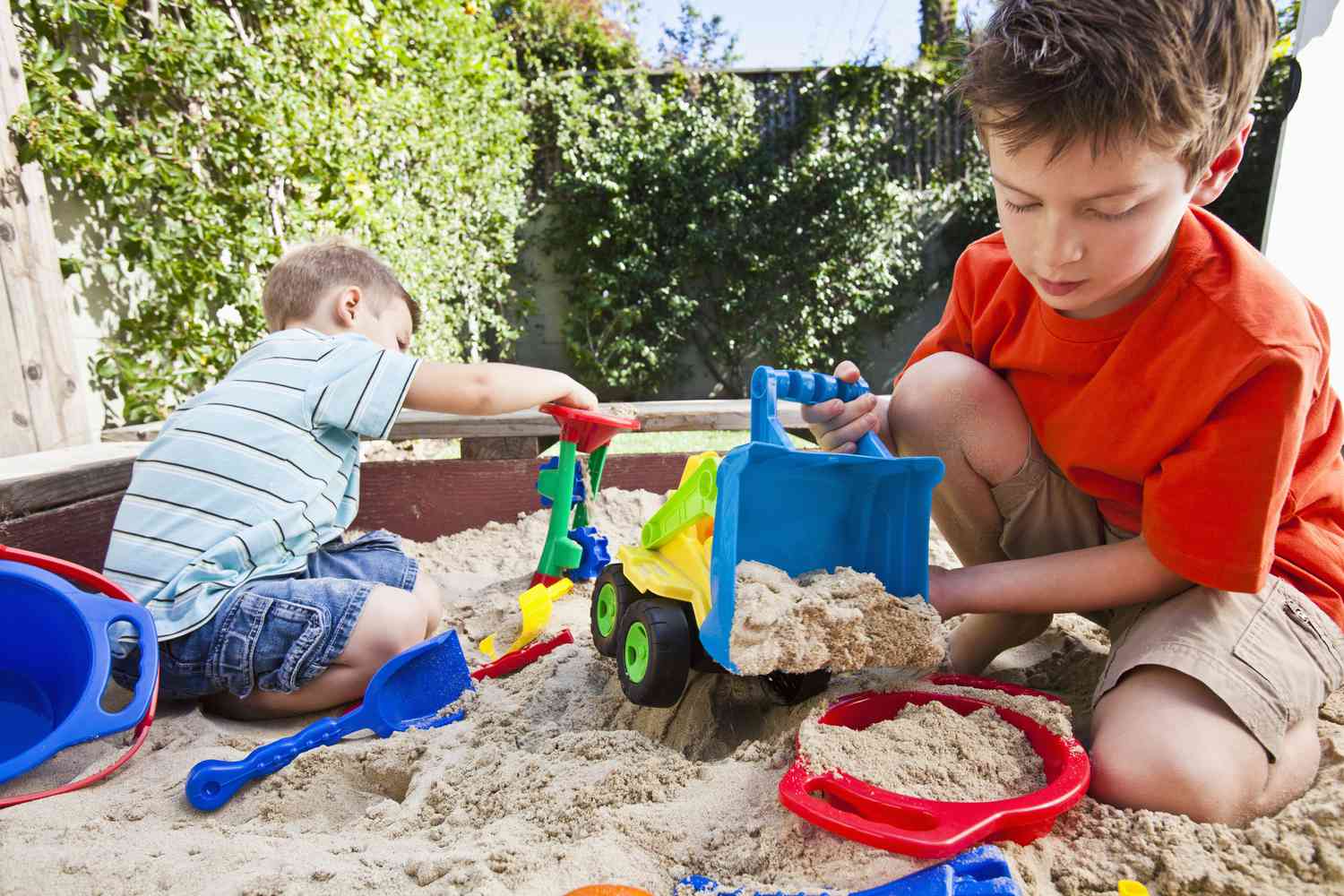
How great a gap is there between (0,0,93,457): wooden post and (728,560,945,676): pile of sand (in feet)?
6.83

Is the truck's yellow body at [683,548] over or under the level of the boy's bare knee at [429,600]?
over

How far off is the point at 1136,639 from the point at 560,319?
584 cm

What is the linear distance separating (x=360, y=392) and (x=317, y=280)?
456mm

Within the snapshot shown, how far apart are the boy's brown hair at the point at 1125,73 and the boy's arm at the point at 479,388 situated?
1028 millimetres

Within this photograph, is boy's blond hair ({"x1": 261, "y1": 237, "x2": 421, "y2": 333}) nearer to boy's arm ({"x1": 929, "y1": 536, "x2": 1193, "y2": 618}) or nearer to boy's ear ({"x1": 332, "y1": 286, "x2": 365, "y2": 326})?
boy's ear ({"x1": 332, "y1": 286, "x2": 365, "y2": 326})

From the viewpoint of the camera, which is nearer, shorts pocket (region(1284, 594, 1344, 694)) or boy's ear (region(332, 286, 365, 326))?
shorts pocket (region(1284, 594, 1344, 694))

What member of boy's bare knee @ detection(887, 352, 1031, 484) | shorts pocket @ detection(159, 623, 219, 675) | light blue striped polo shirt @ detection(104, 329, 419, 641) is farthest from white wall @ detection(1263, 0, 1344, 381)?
shorts pocket @ detection(159, 623, 219, 675)

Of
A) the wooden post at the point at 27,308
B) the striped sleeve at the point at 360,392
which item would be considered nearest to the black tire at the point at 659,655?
the striped sleeve at the point at 360,392

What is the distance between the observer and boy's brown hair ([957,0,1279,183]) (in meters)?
1.01

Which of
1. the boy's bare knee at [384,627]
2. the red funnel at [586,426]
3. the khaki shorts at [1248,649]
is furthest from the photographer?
the red funnel at [586,426]

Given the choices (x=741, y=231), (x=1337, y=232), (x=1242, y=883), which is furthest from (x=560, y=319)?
(x=1242, y=883)

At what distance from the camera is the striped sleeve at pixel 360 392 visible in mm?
1684

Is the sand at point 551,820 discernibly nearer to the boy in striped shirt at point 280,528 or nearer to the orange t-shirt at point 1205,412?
the boy in striped shirt at point 280,528

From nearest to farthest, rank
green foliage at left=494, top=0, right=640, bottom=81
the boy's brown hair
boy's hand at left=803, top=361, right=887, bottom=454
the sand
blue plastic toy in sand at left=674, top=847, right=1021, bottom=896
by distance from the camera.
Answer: blue plastic toy in sand at left=674, top=847, right=1021, bottom=896 → the sand → the boy's brown hair → boy's hand at left=803, top=361, right=887, bottom=454 → green foliage at left=494, top=0, right=640, bottom=81
